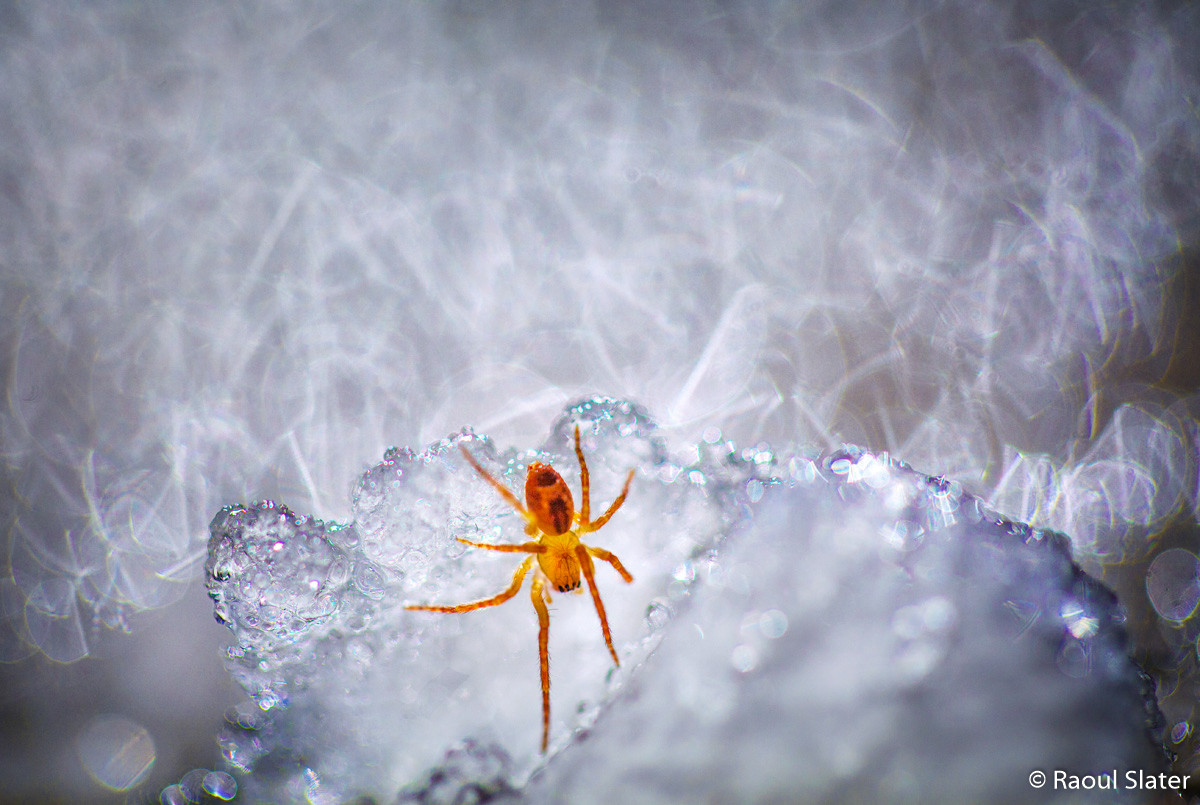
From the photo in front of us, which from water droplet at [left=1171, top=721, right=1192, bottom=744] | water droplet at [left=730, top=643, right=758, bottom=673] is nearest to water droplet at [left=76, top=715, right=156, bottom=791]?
water droplet at [left=730, top=643, right=758, bottom=673]

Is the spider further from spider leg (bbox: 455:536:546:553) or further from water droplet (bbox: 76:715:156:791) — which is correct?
water droplet (bbox: 76:715:156:791)

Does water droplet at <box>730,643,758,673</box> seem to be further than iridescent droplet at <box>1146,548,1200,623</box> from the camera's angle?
No

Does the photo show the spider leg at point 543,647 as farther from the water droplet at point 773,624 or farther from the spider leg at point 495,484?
the water droplet at point 773,624

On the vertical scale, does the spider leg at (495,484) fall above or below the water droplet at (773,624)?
above

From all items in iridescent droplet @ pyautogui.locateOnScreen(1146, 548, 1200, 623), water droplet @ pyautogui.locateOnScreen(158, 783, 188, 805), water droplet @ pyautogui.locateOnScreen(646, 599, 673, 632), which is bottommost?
iridescent droplet @ pyautogui.locateOnScreen(1146, 548, 1200, 623)

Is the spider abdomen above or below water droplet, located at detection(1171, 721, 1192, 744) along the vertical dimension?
above

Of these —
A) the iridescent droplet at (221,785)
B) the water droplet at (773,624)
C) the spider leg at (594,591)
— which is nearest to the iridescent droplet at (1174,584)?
the water droplet at (773,624)

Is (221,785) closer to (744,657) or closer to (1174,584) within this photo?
(744,657)
